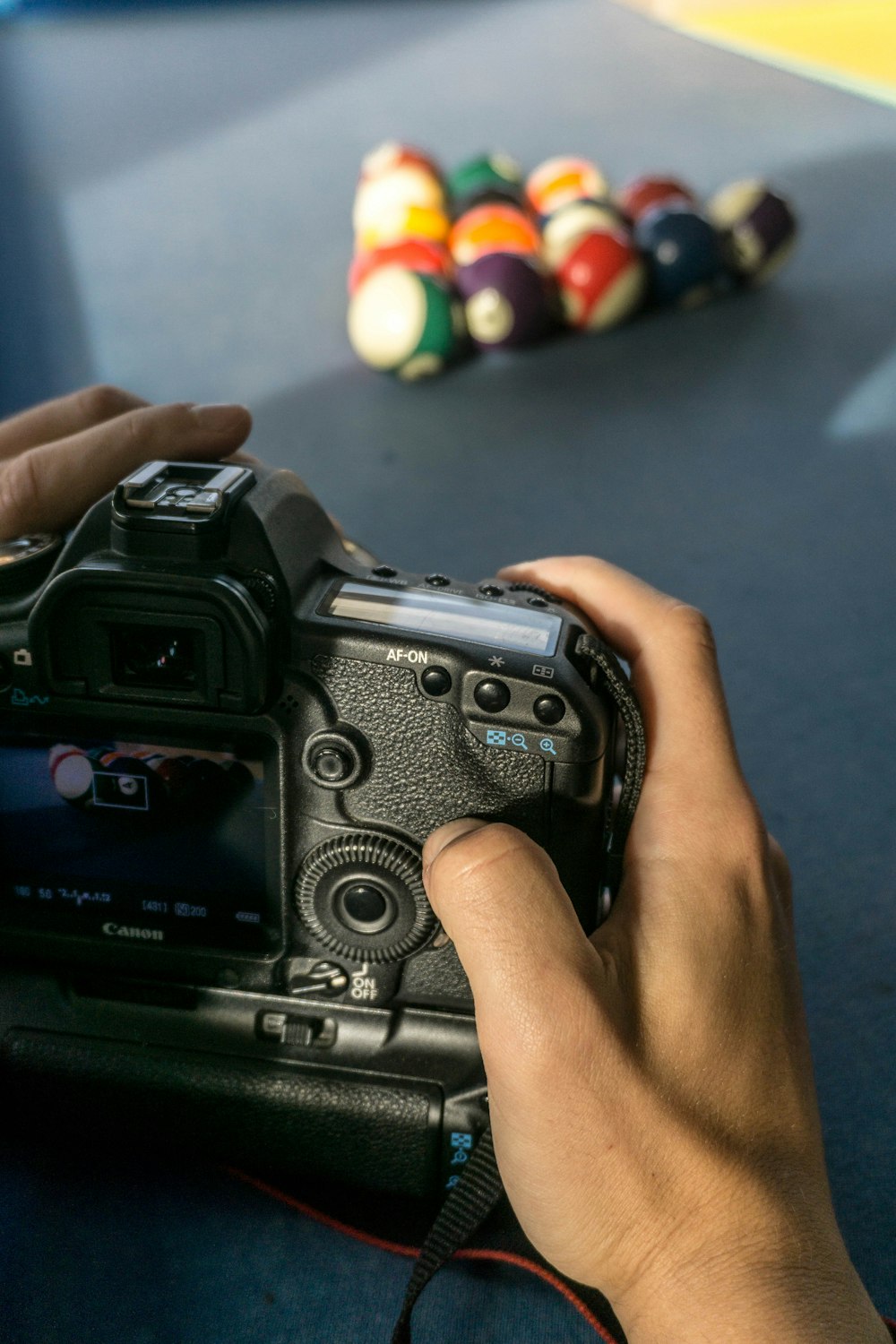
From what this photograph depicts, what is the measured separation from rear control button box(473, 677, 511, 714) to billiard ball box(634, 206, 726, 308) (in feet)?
5.66

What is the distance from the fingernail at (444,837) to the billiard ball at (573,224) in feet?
5.54

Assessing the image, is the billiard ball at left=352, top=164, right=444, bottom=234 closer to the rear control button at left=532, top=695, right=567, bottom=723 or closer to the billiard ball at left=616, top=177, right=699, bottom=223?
the billiard ball at left=616, top=177, right=699, bottom=223

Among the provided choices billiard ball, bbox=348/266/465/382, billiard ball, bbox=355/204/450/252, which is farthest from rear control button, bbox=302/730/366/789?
billiard ball, bbox=355/204/450/252

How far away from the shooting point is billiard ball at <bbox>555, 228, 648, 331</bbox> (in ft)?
6.98

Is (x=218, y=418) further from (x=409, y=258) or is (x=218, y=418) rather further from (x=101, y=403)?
(x=409, y=258)

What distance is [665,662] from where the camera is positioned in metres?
0.77

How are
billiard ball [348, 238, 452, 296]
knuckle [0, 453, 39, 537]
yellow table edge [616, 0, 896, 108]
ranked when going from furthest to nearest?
yellow table edge [616, 0, 896, 108] < billiard ball [348, 238, 452, 296] < knuckle [0, 453, 39, 537]

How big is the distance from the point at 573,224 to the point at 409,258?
Answer: 13.8 inches

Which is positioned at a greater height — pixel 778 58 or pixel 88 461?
pixel 778 58

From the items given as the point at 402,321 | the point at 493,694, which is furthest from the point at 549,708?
the point at 402,321

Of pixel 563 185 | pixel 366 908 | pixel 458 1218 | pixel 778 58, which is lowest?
pixel 458 1218

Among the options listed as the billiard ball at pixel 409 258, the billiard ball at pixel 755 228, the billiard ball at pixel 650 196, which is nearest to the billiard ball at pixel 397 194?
the billiard ball at pixel 409 258

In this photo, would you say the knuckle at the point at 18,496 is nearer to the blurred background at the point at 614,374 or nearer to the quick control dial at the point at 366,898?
the quick control dial at the point at 366,898

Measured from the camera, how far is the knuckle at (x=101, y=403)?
3.07 ft
